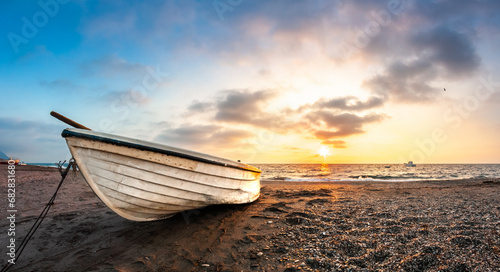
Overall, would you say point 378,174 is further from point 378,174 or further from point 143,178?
point 143,178

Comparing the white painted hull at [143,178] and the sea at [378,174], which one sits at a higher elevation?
the white painted hull at [143,178]

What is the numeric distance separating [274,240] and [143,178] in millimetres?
2892

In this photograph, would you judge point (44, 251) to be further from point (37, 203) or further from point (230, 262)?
point (37, 203)

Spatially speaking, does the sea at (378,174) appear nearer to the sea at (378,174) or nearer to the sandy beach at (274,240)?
the sea at (378,174)

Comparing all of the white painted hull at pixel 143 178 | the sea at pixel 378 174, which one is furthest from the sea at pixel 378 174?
the white painted hull at pixel 143 178

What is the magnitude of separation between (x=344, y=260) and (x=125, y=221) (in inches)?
216

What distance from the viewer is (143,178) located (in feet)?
14.6

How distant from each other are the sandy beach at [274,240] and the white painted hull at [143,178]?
2.17 ft

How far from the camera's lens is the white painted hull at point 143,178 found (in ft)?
14.0

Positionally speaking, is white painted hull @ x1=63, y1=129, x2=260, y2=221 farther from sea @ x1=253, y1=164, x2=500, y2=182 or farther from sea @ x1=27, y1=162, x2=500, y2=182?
sea @ x1=253, y1=164, x2=500, y2=182

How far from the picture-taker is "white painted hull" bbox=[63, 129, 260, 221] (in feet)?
14.0

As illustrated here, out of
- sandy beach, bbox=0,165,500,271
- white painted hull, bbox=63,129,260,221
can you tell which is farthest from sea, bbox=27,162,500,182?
white painted hull, bbox=63,129,260,221

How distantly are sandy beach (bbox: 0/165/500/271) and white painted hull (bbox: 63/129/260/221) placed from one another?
0.66 metres

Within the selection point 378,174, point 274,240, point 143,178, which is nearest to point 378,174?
point 378,174
